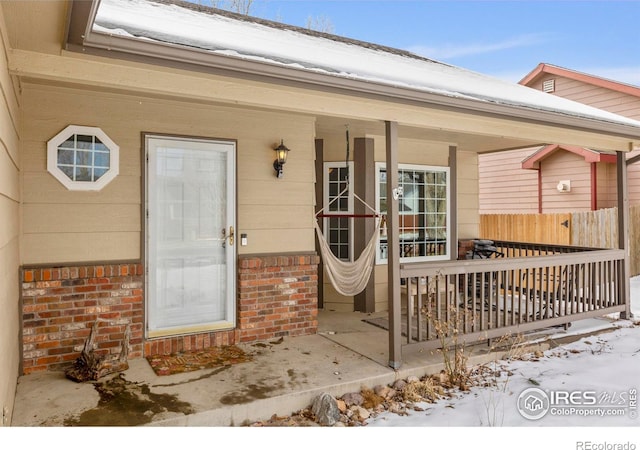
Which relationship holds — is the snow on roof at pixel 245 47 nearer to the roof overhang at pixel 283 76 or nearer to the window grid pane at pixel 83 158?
the roof overhang at pixel 283 76

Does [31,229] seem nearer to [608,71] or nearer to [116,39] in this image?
[116,39]

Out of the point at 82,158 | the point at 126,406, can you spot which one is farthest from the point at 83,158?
the point at 126,406

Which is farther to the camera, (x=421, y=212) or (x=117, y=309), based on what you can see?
(x=421, y=212)

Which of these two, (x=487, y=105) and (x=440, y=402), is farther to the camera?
(x=487, y=105)

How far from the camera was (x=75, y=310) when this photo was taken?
3.62 meters

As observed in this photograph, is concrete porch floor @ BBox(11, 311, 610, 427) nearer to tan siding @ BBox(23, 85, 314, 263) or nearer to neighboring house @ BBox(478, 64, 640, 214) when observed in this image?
tan siding @ BBox(23, 85, 314, 263)

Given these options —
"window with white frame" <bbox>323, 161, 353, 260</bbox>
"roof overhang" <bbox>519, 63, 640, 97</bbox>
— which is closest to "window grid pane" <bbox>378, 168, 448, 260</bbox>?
"window with white frame" <bbox>323, 161, 353, 260</bbox>

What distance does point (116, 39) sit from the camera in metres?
2.40

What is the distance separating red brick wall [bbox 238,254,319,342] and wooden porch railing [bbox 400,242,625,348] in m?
1.03

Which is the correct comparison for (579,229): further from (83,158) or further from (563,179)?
(83,158)

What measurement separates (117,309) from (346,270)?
7.41 feet

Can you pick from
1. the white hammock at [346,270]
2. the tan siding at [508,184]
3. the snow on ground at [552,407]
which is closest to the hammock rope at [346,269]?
the white hammock at [346,270]
